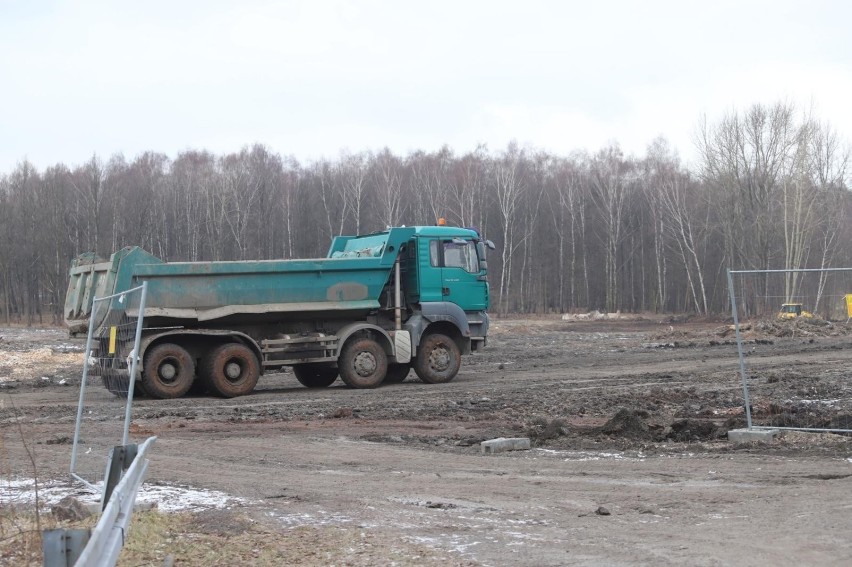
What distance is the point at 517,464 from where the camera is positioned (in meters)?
10.4

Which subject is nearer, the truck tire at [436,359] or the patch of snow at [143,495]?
the patch of snow at [143,495]

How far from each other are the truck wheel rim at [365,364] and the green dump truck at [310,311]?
24 millimetres

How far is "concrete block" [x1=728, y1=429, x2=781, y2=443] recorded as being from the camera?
36.6 ft

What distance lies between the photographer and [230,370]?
59.6ft

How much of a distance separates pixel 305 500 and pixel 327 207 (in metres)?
61.9

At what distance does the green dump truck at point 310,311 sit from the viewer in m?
17.5

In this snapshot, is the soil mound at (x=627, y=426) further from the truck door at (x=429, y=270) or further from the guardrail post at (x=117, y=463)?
the truck door at (x=429, y=270)

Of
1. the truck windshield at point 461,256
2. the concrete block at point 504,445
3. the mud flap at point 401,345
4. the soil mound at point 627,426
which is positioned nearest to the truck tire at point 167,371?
the mud flap at point 401,345

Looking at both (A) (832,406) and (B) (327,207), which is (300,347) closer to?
(A) (832,406)

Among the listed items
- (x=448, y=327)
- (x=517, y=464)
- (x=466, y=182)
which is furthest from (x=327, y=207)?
(x=517, y=464)

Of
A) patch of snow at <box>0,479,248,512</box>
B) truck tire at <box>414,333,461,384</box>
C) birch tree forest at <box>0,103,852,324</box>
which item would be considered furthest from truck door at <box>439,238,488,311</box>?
birch tree forest at <box>0,103,852,324</box>

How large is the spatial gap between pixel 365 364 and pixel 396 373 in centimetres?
177

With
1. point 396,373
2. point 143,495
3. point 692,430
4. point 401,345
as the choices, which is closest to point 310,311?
point 401,345

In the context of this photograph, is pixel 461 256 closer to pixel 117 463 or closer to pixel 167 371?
pixel 167 371
